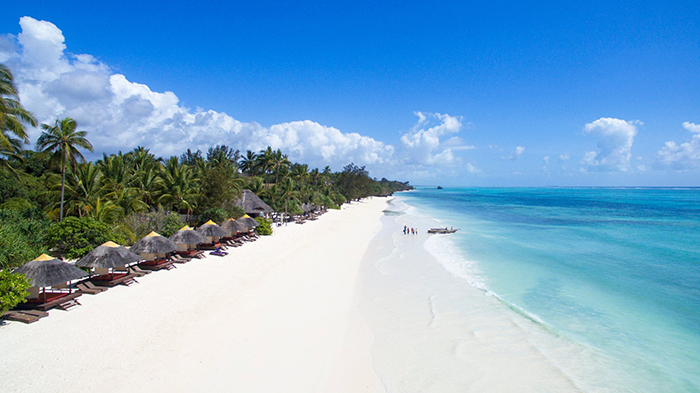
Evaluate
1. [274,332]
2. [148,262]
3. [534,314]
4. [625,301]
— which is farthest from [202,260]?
[625,301]

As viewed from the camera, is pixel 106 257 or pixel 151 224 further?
pixel 151 224

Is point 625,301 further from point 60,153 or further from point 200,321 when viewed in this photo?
point 60,153

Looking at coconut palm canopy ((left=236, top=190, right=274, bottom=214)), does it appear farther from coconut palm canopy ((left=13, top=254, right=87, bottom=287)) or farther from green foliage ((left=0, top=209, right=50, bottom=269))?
coconut palm canopy ((left=13, top=254, right=87, bottom=287))

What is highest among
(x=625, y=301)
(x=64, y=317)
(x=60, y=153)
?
(x=60, y=153)

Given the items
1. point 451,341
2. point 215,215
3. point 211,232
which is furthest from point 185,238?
point 451,341

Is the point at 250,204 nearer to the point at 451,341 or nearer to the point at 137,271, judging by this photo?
the point at 137,271

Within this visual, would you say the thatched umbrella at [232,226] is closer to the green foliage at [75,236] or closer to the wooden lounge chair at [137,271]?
the green foliage at [75,236]
